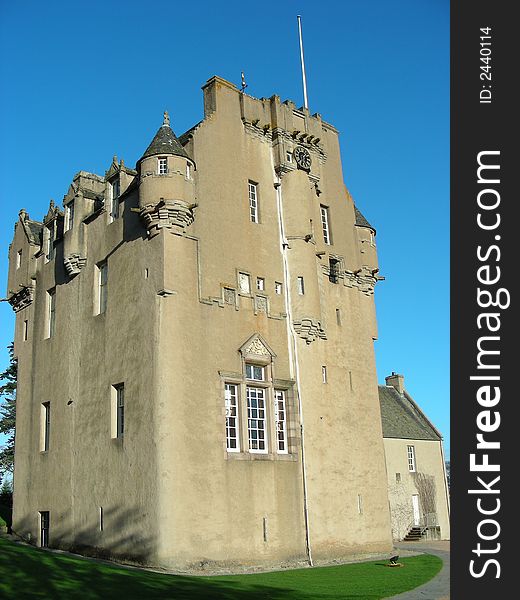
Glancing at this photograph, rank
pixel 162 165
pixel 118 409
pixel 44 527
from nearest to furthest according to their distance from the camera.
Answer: pixel 162 165, pixel 118 409, pixel 44 527

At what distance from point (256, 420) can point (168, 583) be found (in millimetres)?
9096

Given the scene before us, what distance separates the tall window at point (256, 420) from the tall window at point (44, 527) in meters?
10.6

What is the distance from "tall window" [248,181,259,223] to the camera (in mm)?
29828

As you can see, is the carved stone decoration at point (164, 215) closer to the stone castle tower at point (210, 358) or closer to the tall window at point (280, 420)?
the stone castle tower at point (210, 358)

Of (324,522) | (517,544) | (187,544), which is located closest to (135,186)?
(187,544)

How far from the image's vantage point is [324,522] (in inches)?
1102

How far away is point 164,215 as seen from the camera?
2547 centimetres

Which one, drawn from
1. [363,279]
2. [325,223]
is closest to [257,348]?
[325,223]

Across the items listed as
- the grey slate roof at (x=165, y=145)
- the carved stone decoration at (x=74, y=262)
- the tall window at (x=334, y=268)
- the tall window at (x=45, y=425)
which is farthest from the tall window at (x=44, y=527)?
the tall window at (x=334, y=268)

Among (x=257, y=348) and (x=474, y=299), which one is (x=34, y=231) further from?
(x=474, y=299)

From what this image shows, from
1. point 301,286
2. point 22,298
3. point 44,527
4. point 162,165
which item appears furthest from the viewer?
point 22,298

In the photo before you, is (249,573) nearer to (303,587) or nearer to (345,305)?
(303,587)

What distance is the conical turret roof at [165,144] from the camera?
26203mm

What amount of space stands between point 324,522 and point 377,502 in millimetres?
4161
